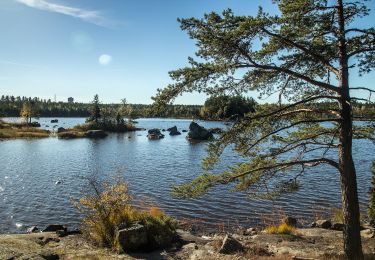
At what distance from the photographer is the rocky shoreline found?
46.3 ft

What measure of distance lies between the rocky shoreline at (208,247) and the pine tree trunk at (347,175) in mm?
→ 2394

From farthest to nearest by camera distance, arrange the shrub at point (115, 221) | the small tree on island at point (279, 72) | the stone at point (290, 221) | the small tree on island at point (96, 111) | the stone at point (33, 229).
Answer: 1. the small tree on island at point (96, 111)
2. the stone at point (33, 229)
3. the stone at point (290, 221)
4. the shrub at point (115, 221)
5. the small tree on island at point (279, 72)

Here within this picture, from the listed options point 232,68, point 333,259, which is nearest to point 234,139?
point 232,68

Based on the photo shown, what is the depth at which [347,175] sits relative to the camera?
1076 centimetres

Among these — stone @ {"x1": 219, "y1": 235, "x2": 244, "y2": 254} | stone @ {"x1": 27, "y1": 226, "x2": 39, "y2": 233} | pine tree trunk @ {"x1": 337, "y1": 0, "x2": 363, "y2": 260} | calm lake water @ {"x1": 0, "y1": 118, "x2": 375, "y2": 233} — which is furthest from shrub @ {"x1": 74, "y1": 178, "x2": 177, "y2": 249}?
pine tree trunk @ {"x1": 337, "y1": 0, "x2": 363, "y2": 260}

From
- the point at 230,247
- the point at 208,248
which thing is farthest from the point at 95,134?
the point at 230,247

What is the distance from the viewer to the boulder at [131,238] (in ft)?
50.0

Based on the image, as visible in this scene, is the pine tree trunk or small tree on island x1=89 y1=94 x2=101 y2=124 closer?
the pine tree trunk

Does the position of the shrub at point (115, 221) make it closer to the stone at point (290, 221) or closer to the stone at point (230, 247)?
the stone at point (230, 247)

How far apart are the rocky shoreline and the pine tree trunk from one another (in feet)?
7.85

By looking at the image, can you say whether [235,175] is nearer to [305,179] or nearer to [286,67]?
[286,67]

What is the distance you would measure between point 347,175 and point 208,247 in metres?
7.58

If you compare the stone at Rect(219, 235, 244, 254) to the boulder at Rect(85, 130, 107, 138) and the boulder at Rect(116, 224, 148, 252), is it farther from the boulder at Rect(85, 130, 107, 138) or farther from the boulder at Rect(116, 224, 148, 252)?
the boulder at Rect(85, 130, 107, 138)

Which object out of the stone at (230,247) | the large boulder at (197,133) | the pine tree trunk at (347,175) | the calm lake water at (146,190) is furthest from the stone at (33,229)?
the large boulder at (197,133)
